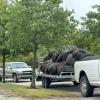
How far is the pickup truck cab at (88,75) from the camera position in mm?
16516

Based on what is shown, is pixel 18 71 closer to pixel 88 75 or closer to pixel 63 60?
pixel 63 60

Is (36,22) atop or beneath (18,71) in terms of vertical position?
atop

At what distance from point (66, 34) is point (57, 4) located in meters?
1.61

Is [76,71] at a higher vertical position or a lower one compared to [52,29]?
lower

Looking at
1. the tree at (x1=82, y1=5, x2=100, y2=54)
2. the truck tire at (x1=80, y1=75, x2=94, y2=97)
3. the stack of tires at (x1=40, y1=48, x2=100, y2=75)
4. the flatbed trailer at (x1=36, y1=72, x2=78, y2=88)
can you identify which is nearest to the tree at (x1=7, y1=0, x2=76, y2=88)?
the stack of tires at (x1=40, y1=48, x2=100, y2=75)

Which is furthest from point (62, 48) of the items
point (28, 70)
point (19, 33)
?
point (28, 70)

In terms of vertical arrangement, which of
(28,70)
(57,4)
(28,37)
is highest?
(57,4)

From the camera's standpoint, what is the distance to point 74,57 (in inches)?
873

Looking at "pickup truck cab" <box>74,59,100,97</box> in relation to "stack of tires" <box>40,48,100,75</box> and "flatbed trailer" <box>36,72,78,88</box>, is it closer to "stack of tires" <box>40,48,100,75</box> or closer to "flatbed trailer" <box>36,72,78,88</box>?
"stack of tires" <box>40,48,100,75</box>

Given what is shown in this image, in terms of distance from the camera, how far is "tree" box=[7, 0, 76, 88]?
21.8 meters

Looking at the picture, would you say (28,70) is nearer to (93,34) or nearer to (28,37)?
(93,34)

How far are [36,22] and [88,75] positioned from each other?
536cm

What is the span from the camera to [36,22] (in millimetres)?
21578

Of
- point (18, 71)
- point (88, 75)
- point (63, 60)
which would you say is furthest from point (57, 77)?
point (18, 71)
